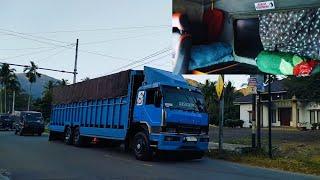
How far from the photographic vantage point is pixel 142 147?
57.3 ft

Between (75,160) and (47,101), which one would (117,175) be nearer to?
(75,160)

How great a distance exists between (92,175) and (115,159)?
482cm

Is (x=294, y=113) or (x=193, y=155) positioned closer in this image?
(x=193, y=155)

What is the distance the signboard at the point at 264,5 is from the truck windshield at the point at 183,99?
313 inches

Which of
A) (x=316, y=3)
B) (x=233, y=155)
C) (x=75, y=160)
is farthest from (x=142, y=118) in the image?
(x=316, y=3)

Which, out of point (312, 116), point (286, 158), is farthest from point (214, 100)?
point (286, 158)

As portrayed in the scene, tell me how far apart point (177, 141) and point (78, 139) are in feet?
30.9

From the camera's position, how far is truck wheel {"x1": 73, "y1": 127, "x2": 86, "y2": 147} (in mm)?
24500

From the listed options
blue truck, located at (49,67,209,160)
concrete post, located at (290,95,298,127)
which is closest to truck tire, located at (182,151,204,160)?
blue truck, located at (49,67,209,160)

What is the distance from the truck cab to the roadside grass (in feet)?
5.93

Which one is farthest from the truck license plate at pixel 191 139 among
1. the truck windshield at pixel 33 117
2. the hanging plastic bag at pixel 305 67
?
the truck windshield at pixel 33 117

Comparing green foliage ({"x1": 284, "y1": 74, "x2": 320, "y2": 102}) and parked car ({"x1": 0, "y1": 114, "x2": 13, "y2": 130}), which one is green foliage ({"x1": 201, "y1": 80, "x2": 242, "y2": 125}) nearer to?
parked car ({"x1": 0, "y1": 114, "x2": 13, "y2": 130})

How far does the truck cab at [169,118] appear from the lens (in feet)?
54.7

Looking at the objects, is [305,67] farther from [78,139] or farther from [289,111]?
[289,111]
